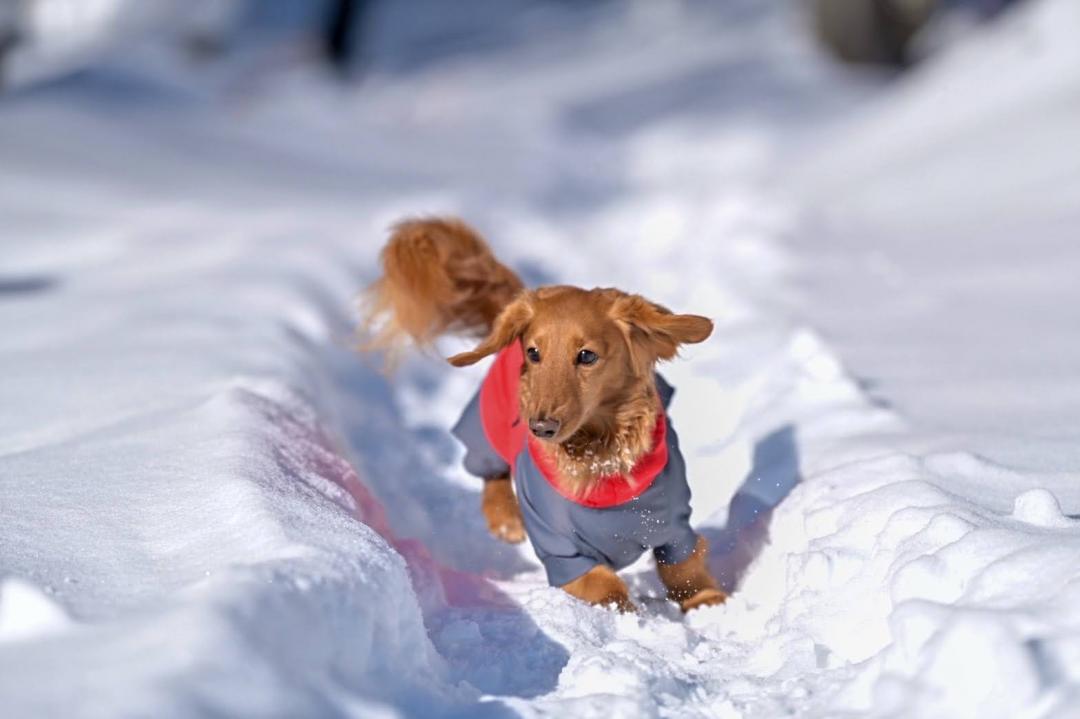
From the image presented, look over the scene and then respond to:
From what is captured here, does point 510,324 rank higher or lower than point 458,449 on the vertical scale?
higher

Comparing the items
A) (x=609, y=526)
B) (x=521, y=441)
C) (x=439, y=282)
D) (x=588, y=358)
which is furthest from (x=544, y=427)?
(x=439, y=282)

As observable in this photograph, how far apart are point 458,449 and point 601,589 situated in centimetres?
142

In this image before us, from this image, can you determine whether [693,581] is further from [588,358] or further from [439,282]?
[439,282]

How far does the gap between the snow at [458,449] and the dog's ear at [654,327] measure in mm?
549

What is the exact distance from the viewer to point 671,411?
429cm

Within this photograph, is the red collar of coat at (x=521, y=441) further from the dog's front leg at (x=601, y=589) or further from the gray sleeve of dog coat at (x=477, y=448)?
the dog's front leg at (x=601, y=589)

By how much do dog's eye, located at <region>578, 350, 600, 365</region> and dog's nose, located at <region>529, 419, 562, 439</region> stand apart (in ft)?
0.65

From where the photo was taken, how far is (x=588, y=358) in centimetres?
293

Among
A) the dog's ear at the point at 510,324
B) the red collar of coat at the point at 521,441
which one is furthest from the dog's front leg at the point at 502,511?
the dog's ear at the point at 510,324

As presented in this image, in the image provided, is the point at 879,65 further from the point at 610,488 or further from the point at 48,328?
→ the point at 610,488

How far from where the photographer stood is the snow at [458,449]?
2.09 metres

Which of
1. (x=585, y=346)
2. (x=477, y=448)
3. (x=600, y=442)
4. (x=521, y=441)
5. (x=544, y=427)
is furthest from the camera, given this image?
(x=477, y=448)

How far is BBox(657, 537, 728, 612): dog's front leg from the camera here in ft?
9.95

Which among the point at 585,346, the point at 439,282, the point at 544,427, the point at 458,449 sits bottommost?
the point at 458,449
